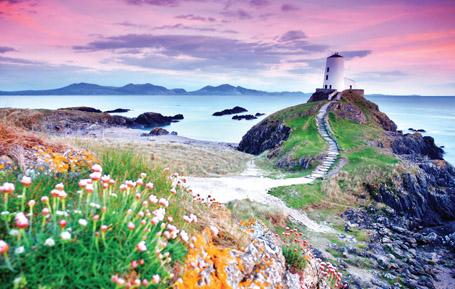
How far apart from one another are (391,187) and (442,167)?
10.4 meters

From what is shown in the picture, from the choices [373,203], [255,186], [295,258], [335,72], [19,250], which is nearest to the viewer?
[19,250]

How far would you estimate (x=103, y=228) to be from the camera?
9.61 feet

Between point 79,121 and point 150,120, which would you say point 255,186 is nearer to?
point 79,121

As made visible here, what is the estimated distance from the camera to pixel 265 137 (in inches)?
1785

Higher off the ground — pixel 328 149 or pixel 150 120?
pixel 150 120

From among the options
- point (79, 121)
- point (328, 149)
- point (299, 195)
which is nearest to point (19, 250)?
point (299, 195)

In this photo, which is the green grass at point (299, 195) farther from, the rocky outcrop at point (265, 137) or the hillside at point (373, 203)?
the rocky outcrop at point (265, 137)

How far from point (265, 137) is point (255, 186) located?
932 inches

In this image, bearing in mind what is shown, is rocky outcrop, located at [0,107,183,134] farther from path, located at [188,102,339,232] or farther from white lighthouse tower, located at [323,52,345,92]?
white lighthouse tower, located at [323,52,345,92]

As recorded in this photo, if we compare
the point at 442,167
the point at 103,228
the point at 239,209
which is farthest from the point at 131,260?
the point at 442,167

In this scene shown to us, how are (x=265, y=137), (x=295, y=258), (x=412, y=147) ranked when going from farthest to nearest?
(x=265, y=137) < (x=412, y=147) < (x=295, y=258)

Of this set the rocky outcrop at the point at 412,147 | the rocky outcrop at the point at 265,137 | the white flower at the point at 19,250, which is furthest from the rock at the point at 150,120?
the white flower at the point at 19,250

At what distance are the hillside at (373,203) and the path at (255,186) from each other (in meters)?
0.76

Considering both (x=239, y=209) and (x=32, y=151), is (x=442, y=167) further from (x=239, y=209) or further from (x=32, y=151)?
(x=32, y=151)
